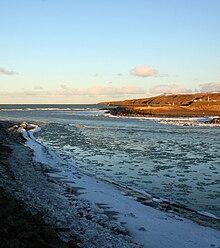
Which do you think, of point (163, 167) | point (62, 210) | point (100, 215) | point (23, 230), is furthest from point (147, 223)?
point (163, 167)

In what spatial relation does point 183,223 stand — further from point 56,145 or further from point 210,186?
point 56,145

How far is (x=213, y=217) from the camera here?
10281 mm

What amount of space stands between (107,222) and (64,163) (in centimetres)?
1036

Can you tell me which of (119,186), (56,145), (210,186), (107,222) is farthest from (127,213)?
(56,145)

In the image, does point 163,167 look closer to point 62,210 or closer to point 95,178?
point 95,178

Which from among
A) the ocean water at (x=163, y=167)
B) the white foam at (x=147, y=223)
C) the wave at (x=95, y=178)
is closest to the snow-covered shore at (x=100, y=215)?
the white foam at (x=147, y=223)

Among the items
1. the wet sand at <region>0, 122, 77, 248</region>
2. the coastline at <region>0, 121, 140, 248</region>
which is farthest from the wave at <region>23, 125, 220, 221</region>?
the wet sand at <region>0, 122, 77, 248</region>

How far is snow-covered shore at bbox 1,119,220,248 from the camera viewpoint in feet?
27.2

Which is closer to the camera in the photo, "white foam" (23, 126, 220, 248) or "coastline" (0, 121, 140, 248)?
"coastline" (0, 121, 140, 248)

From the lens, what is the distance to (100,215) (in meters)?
10.1

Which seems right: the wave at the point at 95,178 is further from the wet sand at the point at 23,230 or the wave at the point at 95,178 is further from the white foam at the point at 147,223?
the wet sand at the point at 23,230

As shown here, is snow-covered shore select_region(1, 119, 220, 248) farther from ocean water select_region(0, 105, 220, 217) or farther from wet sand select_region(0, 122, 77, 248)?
ocean water select_region(0, 105, 220, 217)

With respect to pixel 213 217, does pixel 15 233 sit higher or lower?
higher

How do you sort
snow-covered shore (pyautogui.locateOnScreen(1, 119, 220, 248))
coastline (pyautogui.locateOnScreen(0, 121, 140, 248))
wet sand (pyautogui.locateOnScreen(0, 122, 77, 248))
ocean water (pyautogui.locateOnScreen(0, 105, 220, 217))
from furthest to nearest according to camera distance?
ocean water (pyautogui.locateOnScreen(0, 105, 220, 217)) → snow-covered shore (pyautogui.locateOnScreen(1, 119, 220, 248)) → coastline (pyautogui.locateOnScreen(0, 121, 140, 248)) → wet sand (pyautogui.locateOnScreen(0, 122, 77, 248))
